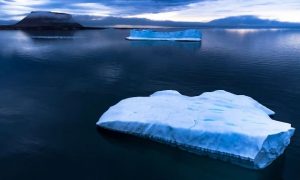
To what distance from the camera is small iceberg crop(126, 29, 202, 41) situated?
78312mm

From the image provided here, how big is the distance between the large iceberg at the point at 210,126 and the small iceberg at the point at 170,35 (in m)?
62.3

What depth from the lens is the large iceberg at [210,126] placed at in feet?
41.8

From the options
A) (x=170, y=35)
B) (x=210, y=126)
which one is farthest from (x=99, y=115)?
(x=170, y=35)

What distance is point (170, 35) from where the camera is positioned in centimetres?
8244

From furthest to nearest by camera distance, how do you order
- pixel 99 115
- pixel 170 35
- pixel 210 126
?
pixel 170 35, pixel 99 115, pixel 210 126

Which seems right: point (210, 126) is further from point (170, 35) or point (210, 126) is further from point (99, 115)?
point (170, 35)

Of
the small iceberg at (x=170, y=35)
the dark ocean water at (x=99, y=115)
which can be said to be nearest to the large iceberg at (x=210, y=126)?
the dark ocean water at (x=99, y=115)

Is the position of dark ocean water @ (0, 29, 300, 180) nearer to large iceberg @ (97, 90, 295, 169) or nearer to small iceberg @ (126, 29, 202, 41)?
large iceberg @ (97, 90, 295, 169)

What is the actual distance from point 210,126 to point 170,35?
234 feet

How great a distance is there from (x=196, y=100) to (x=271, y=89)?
45.0ft

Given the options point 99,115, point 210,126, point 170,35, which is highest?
point 170,35

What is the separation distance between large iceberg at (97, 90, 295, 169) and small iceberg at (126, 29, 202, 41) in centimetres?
6232

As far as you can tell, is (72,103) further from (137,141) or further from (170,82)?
(170,82)

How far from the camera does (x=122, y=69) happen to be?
37969 mm
